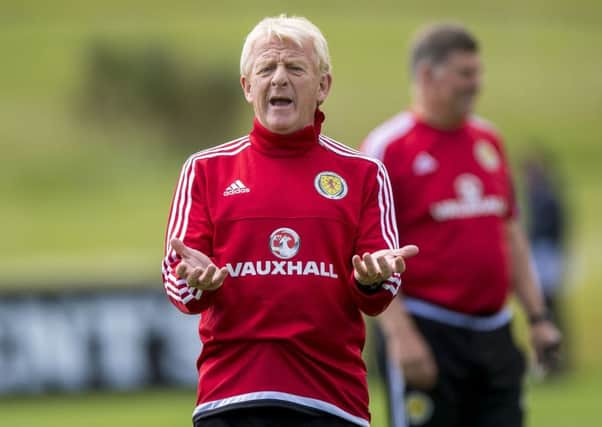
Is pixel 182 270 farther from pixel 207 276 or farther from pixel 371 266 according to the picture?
pixel 371 266

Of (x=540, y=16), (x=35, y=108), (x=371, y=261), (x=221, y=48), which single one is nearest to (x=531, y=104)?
(x=540, y=16)

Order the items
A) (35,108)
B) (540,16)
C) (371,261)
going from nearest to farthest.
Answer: (371,261) → (35,108) → (540,16)

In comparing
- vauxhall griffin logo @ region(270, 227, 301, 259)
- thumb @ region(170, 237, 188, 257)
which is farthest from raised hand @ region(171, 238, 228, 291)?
vauxhall griffin logo @ region(270, 227, 301, 259)

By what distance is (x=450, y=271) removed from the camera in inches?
250

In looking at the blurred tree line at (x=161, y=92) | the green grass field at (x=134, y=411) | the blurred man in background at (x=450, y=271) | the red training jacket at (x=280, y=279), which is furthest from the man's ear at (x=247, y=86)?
the blurred tree line at (x=161, y=92)

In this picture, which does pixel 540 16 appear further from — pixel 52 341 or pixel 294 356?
pixel 294 356

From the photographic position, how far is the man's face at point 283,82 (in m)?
4.43

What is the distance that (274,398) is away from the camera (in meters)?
4.35

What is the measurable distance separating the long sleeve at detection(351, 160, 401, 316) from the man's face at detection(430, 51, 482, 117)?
6.45ft

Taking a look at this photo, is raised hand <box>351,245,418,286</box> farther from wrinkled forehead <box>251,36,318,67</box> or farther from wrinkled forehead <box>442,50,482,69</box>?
wrinkled forehead <box>442,50,482,69</box>

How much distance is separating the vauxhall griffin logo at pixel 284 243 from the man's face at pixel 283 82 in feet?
1.15

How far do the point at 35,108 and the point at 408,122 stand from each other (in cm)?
3046

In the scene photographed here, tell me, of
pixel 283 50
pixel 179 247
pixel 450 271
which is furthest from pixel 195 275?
pixel 450 271

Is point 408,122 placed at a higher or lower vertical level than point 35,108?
lower
